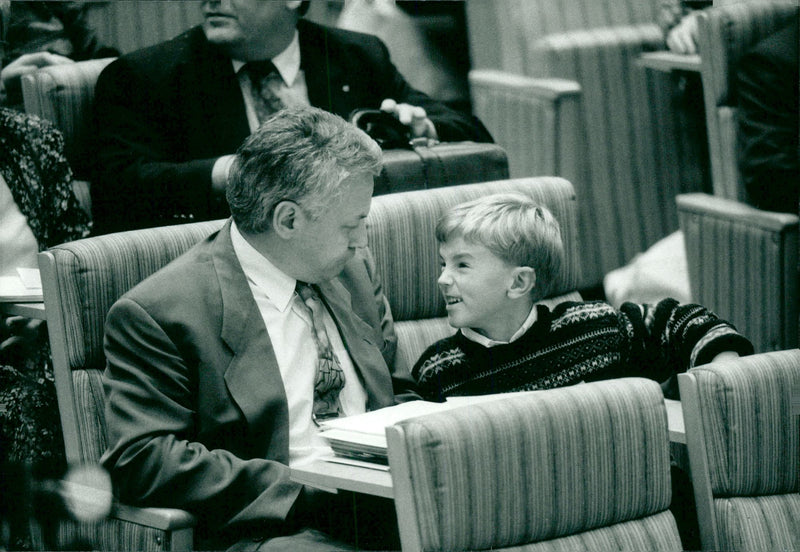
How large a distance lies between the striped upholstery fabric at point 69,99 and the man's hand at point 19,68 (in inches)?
0.4

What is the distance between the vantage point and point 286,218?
2199mm

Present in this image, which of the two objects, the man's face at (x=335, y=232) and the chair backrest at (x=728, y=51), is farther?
the chair backrest at (x=728, y=51)

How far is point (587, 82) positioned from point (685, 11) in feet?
1.61

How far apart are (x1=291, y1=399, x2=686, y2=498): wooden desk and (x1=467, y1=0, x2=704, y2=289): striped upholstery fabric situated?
2596 mm

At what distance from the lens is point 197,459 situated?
199 centimetres

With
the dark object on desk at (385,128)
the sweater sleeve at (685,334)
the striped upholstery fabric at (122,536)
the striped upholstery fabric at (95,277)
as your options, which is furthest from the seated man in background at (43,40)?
the sweater sleeve at (685,334)

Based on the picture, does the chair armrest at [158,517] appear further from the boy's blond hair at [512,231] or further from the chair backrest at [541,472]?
the boy's blond hair at [512,231]

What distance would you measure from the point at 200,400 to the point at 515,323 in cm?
73

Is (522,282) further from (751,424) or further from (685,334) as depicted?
(751,424)

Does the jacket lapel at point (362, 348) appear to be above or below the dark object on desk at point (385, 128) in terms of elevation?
below

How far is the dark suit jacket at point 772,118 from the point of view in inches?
132

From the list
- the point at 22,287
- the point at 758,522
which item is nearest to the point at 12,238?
the point at 22,287

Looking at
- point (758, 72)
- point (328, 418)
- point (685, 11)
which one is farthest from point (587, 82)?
A: point (328, 418)

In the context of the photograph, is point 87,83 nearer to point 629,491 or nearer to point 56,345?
point 56,345
